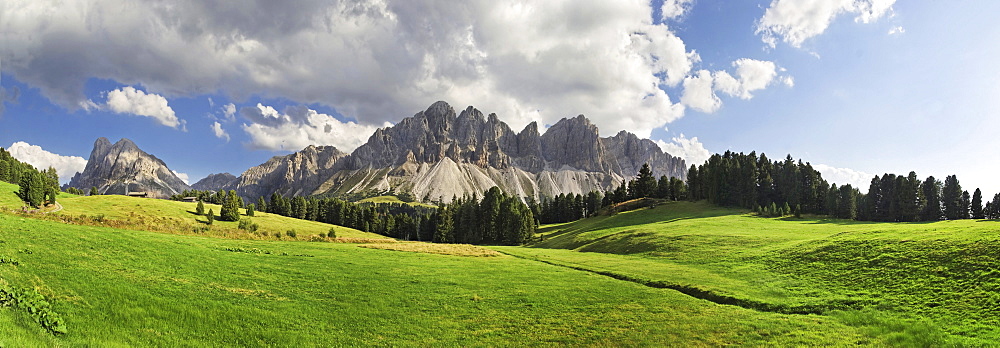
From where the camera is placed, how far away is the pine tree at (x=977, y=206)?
97062mm

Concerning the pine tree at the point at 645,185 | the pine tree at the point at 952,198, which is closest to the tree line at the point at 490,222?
the pine tree at the point at 645,185

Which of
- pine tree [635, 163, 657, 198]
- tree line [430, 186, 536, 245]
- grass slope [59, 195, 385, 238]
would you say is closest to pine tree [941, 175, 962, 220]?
pine tree [635, 163, 657, 198]

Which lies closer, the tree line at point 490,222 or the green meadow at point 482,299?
the green meadow at point 482,299

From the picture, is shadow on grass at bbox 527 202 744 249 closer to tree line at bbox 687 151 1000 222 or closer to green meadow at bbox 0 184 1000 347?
Answer: tree line at bbox 687 151 1000 222

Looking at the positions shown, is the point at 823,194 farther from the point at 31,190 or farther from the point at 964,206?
the point at 31,190

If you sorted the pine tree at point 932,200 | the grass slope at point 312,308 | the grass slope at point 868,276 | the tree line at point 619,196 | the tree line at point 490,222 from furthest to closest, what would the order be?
the tree line at point 619,196
the tree line at point 490,222
the pine tree at point 932,200
the grass slope at point 868,276
the grass slope at point 312,308

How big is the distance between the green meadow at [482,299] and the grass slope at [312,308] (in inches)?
3.7

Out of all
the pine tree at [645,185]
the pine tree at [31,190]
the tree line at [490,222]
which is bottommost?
the tree line at [490,222]

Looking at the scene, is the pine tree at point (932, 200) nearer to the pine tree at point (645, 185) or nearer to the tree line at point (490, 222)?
the pine tree at point (645, 185)

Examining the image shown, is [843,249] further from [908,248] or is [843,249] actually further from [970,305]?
[970,305]

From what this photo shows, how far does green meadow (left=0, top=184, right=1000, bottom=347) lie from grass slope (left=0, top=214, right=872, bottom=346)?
9 centimetres

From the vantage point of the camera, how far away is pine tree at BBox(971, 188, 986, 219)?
97062mm

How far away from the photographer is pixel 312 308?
1955 cm

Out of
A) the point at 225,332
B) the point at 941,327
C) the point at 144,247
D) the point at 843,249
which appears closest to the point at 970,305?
the point at 941,327
